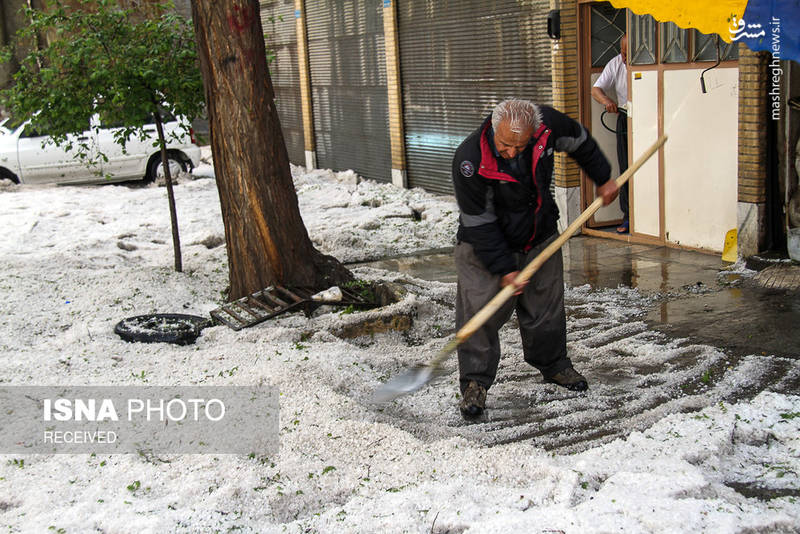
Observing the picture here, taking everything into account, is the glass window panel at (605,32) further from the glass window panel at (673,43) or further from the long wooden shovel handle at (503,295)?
the long wooden shovel handle at (503,295)

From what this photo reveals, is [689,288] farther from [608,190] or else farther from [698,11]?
[608,190]

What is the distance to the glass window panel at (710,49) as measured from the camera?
776cm

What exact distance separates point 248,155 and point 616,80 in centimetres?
441

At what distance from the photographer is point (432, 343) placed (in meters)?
6.48

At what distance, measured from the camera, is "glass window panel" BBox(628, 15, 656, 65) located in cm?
873

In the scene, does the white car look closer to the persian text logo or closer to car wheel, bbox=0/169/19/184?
car wheel, bbox=0/169/19/184

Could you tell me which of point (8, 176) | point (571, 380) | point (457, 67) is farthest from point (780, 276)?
point (8, 176)

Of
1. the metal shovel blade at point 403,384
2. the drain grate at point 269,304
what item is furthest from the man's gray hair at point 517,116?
the drain grate at point 269,304

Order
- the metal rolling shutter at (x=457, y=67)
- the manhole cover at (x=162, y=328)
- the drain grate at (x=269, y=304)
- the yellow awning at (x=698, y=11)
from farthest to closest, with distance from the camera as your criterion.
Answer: the metal rolling shutter at (x=457, y=67) → the yellow awning at (x=698, y=11) → the drain grate at (x=269, y=304) → the manhole cover at (x=162, y=328)

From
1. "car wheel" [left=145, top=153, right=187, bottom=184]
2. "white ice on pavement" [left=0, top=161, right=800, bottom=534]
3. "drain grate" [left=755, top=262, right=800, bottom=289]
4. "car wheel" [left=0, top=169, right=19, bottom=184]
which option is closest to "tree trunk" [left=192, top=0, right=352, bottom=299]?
"white ice on pavement" [left=0, top=161, right=800, bottom=534]

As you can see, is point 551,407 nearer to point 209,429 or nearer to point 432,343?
point 432,343

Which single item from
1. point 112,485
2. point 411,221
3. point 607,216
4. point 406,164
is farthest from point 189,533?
point 406,164

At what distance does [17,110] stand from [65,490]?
5.03 metres

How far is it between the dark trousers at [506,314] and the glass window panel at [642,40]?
4.40 m
